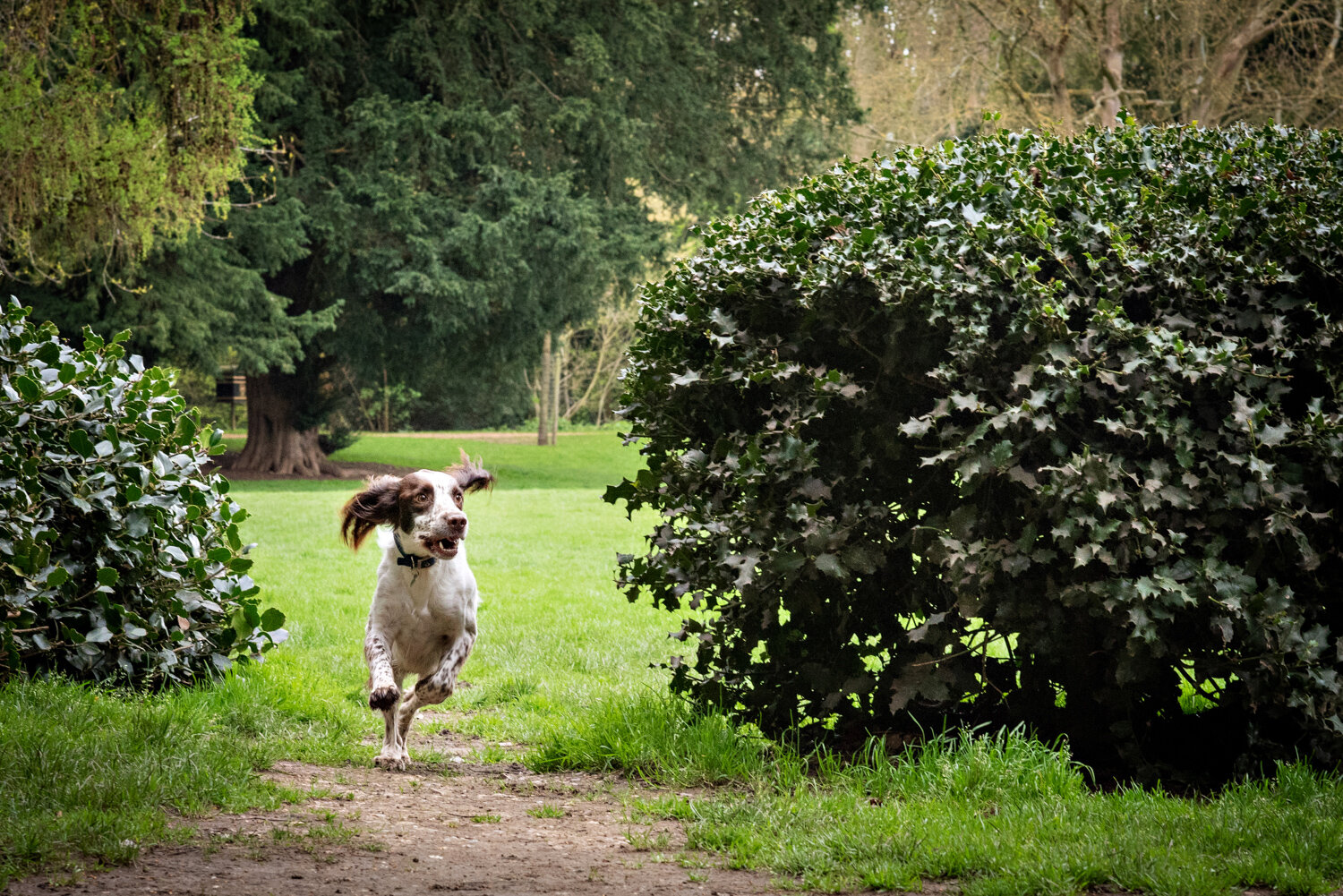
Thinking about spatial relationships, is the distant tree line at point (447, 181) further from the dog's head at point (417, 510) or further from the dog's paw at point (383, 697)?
the dog's paw at point (383, 697)

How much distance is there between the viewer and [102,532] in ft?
18.7

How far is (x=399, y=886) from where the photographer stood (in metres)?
3.54

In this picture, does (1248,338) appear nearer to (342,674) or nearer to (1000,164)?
(1000,164)

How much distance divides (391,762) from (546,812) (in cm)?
112

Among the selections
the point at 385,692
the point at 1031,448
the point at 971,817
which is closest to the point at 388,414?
the point at 385,692

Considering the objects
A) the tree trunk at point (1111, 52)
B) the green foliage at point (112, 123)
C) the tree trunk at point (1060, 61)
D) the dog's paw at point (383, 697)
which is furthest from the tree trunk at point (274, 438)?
the dog's paw at point (383, 697)

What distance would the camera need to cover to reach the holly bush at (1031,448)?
441 cm

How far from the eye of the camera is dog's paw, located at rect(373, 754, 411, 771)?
528cm

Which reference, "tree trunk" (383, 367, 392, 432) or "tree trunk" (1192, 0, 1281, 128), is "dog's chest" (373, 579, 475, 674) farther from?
"tree trunk" (383, 367, 392, 432)

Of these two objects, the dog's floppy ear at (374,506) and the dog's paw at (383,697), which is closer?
the dog's paw at (383,697)

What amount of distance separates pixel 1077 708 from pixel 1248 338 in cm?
167

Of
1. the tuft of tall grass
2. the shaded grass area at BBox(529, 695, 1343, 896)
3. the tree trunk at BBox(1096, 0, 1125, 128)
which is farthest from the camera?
the tree trunk at BBox(1096, 0, 1125, 128)

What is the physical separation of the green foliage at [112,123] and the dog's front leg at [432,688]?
25.3 ft

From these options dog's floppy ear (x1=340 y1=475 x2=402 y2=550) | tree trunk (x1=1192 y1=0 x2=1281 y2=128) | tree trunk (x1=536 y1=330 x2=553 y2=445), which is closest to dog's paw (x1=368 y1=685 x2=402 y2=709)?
dog's floppy ear (x1=340 y1=475 x2=402 y2=550)
